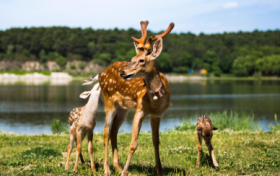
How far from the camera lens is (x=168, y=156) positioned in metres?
8.81

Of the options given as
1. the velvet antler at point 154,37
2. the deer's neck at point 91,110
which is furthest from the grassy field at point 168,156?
the velvet antler at point 154,37

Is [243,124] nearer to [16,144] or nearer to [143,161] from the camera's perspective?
[143,161]

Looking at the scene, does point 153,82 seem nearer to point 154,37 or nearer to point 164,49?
point 154,37

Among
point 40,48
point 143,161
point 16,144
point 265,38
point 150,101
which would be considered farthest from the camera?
point 265,38

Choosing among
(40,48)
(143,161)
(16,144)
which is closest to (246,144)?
(143,161)

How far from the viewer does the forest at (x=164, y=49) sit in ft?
469

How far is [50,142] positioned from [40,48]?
5984 inches

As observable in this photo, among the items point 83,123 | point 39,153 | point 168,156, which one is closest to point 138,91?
point 83,123

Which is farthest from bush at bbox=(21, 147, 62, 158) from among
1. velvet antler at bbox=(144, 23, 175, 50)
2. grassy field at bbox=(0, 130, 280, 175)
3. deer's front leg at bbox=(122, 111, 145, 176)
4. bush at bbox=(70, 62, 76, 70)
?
bush at bbox=(70, 62, 76, 70)

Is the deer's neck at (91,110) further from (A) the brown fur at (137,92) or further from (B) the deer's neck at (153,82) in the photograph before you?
(B) the deer's neck at (153,82)

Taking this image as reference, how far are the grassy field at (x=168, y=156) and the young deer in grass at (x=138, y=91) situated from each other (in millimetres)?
870

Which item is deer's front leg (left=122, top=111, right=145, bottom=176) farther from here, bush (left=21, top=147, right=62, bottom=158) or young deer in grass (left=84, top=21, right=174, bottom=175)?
bush (left=21, top=147, right=62, bottom=158)

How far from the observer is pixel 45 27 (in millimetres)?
178625

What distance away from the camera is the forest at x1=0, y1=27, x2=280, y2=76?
14300 centimetres
